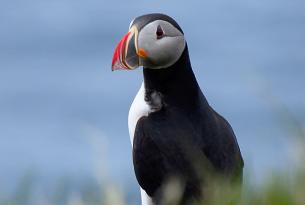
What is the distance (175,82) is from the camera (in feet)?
22.8

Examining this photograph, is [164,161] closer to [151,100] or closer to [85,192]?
[151,100]

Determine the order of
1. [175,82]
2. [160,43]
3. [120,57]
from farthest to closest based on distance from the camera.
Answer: [175,82], [160,43], [120,57]

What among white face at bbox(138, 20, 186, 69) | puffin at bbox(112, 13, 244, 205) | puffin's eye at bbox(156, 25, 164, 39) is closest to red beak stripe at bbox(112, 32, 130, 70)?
puffin at bbox(112, 13, 244, 205)

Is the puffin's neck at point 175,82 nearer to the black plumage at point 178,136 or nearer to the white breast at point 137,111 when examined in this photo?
the black plumage at point 178,136

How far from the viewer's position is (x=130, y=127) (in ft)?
22.7

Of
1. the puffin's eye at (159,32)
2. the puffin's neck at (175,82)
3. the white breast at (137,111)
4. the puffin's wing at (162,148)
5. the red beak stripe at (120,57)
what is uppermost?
the puffin's eye at (159,32)

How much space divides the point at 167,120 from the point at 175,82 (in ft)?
1.37

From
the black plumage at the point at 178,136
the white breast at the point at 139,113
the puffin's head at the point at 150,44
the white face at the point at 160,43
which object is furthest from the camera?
the white breast at the point at 139,113

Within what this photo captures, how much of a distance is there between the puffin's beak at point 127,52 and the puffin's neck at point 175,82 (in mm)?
425

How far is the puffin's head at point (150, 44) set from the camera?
6.49m

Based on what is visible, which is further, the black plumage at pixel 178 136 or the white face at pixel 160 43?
the white face at pixel 160 43

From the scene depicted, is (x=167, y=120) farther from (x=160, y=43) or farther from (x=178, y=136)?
(x=160, y=43)

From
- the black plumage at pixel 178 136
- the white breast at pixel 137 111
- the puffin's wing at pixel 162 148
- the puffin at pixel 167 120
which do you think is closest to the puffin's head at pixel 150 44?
the puffin at pixel 167 120

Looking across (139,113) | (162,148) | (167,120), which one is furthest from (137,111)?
(162,148)
